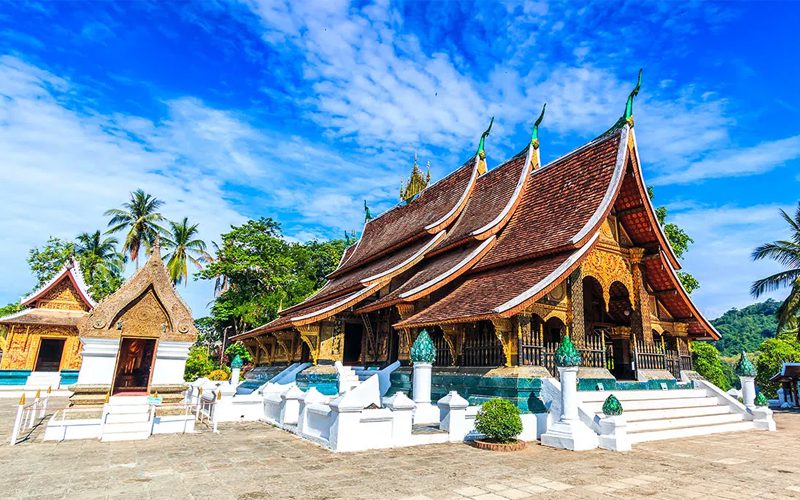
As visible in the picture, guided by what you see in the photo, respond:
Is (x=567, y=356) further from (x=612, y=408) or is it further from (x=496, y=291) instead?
(x=496, y=291)

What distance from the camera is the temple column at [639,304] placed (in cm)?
1080

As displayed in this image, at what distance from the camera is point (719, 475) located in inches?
212

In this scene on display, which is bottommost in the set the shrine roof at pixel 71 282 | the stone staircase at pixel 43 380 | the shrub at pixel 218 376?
the stone staircase at pixel 43 380

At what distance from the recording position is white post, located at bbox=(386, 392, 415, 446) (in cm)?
705

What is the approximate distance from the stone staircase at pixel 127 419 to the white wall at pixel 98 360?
48 centimetres

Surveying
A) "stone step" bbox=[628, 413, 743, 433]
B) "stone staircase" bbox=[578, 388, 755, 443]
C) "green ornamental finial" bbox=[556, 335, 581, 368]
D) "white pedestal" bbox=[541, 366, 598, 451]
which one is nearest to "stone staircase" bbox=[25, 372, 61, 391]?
"white pedestal" bbox=[541, 366, 598, 451]

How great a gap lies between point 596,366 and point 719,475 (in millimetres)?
4129

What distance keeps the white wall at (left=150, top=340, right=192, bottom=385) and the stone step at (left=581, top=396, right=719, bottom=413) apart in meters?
6.95

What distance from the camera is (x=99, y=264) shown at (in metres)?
31.6

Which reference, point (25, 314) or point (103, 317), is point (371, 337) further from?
point (25, 314)

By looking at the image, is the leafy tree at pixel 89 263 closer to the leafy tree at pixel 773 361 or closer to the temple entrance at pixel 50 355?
the temple entrance at pixel 50 355

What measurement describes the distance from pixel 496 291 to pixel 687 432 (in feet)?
14.7

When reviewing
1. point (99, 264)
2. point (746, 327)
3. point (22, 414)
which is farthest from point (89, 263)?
point (746, 327)

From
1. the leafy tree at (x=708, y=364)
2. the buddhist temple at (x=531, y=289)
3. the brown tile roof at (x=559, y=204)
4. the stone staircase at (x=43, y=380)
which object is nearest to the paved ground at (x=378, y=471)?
the buddhist temple at (x=531, y=289)
